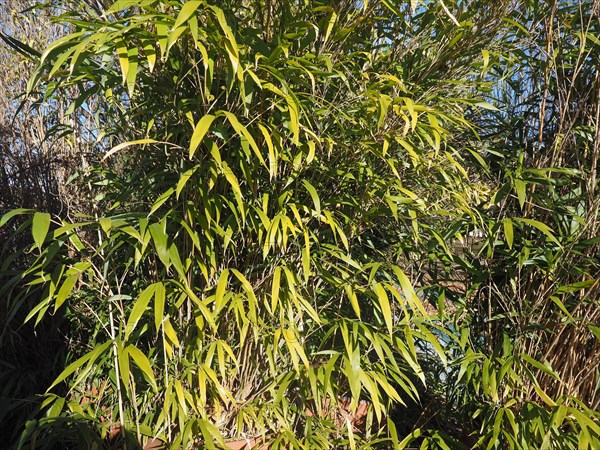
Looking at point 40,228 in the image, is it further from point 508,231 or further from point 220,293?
point 508,231

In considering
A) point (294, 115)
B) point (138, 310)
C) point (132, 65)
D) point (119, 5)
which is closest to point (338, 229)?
point (294, 115)

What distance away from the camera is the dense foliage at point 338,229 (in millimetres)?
1460

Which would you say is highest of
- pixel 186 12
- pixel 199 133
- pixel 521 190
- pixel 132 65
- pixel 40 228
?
pixel 186 12

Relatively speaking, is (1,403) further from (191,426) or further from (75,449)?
(191,426)

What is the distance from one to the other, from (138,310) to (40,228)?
0.31m

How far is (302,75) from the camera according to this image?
154 centimetres

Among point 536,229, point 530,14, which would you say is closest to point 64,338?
point 536,229

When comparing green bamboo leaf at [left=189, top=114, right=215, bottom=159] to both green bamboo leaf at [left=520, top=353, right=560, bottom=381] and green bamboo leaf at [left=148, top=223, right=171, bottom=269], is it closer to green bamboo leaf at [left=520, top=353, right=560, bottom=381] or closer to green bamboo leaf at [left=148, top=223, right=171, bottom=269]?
green bamboo leaf at [left=148, top=223, right=171, bottom=269]

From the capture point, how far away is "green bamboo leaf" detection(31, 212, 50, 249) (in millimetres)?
1153

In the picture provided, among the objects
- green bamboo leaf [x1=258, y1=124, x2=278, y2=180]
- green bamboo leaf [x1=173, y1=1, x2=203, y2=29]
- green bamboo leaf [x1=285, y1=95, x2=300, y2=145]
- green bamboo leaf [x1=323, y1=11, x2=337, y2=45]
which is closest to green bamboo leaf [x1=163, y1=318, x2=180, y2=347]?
green bamboo leaf [x1=258, y1=124, x2=278, y2=180]

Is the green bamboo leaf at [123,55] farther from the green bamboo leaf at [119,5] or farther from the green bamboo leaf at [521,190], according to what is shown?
the green bamboo leaf at [521,190]

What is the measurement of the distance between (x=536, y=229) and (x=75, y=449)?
1.80m

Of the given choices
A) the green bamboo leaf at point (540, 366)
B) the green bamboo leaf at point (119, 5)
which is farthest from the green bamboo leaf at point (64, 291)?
the green bamboo leaf at point (540, 366)

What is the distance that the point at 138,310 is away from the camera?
4.10ft
